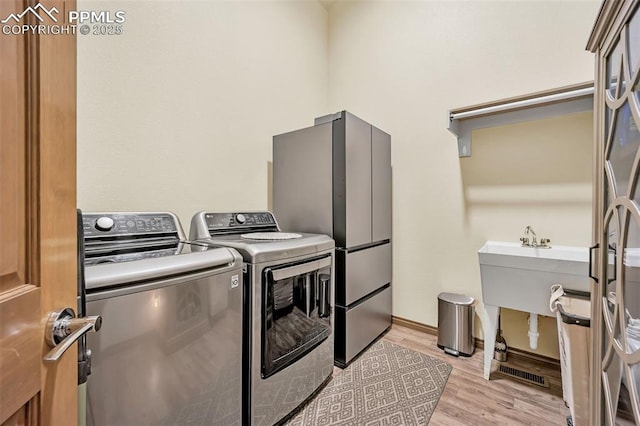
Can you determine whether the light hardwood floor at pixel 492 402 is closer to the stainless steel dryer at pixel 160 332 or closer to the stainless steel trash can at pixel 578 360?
the stainless steel trash can at pixel 578 360

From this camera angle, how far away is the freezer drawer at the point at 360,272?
1.99 m

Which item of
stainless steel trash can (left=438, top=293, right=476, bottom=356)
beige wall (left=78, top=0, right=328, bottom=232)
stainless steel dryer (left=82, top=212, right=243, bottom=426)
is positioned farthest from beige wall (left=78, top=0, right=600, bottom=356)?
stainless steel dryer (left=82, top=212, right=243, bottom=426)

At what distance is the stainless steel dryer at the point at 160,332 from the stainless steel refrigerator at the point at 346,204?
0.94 meters

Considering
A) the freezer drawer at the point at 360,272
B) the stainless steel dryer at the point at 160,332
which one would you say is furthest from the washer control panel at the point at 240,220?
the freezer drawer at the point at 360,272

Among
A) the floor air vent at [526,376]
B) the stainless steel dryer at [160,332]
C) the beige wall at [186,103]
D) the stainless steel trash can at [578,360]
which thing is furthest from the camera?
the floor air vent at [526,376]

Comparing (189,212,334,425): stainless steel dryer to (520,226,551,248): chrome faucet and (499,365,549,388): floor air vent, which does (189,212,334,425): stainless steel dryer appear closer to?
(499,365,549,388): floor air vent

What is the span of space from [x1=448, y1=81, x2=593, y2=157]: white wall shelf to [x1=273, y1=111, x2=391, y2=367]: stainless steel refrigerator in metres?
0.64

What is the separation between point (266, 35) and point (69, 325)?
2.63m

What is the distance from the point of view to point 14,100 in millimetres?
451

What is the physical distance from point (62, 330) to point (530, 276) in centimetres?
215

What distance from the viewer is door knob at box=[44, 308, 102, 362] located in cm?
48

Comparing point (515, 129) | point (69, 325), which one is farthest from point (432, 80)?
point (69, 325)

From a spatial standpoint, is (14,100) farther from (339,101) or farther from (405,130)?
(339,101)

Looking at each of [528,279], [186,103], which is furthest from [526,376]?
[186,103]
